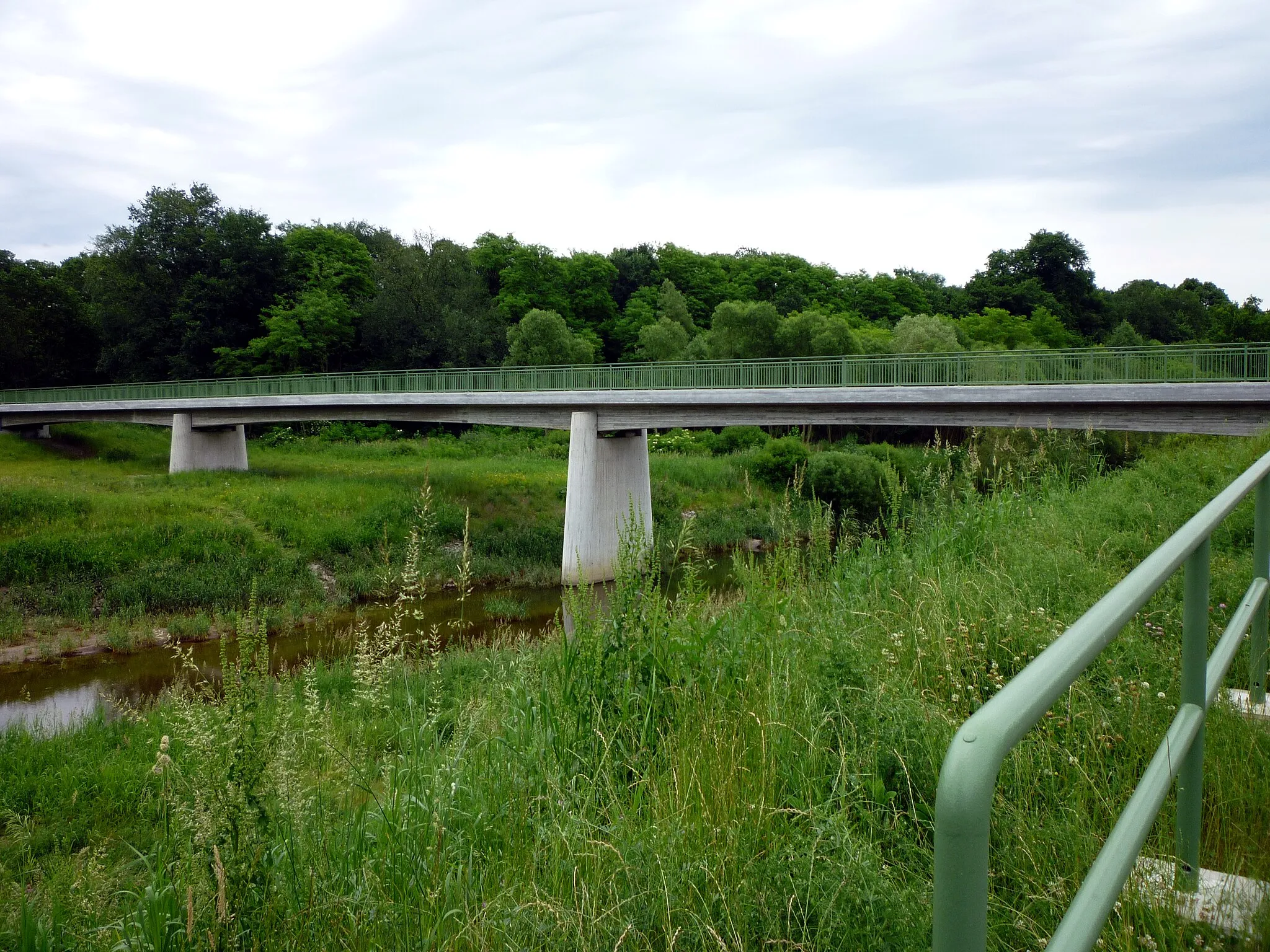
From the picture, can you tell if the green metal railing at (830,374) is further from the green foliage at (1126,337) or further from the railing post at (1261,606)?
the green foliage at (1126,337)

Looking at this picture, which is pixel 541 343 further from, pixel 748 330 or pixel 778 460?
pixel 778 460

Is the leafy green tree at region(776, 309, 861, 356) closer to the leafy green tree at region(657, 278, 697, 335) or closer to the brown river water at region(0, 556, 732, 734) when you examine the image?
the leafy green tree at region(657, 278, 697, 335)

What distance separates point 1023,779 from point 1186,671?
3.34ft

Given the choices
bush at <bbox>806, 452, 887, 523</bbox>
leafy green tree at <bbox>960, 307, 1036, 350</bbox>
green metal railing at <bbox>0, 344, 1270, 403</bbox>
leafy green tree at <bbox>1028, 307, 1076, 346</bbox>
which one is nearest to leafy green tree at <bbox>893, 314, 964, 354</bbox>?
leafy green tree at <bbox>960, 307, 1036, 350</bbox>

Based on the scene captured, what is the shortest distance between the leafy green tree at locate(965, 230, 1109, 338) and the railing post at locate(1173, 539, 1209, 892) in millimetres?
83316

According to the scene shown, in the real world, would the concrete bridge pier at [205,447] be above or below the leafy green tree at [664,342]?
below

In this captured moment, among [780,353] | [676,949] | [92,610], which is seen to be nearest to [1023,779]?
[676,949]

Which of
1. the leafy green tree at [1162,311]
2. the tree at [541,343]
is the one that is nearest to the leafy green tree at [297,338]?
the tree at [541,343]

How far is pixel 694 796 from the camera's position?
11.5ft

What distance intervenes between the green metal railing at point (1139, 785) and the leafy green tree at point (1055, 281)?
83.3 metres

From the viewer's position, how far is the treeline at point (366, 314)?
180ft

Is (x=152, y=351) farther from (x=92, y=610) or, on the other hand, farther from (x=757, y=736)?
(x=757, y=736)

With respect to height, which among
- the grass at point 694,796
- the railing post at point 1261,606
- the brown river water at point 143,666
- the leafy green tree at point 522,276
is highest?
the leafy green tree at point 522,276

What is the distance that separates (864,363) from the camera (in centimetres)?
2527
